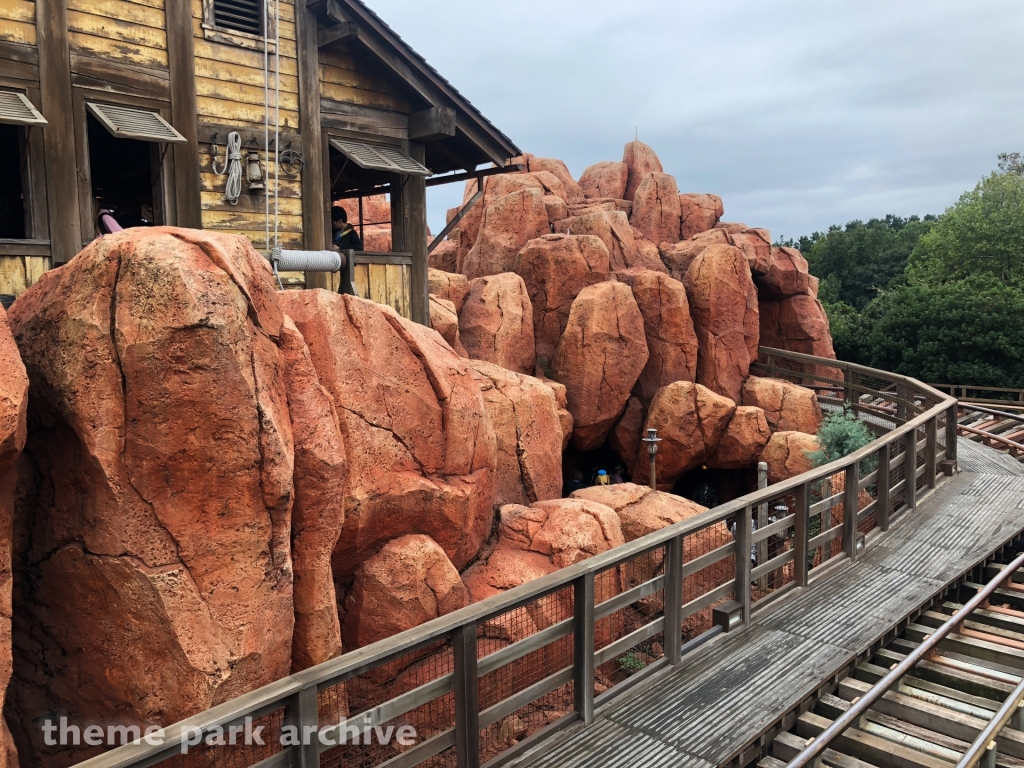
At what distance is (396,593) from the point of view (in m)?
6.98

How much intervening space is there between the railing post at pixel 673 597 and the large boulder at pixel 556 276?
48.4 feet

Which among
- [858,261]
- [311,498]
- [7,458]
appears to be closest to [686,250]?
[311,498]

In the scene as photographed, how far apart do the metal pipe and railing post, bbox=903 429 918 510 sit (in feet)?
5.27

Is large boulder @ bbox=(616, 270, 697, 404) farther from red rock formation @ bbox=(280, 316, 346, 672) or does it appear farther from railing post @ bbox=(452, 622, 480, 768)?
railing post @ bbox=(452, 622, 480, 768)

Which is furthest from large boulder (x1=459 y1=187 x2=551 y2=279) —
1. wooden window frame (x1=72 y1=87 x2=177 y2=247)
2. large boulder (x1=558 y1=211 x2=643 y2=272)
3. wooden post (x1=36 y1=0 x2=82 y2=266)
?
wooden post (x1=36 y1=0 x2=82 y2=266)

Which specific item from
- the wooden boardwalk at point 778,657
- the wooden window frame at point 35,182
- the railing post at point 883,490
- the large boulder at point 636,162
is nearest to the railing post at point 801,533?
the wooden boardwalk at point 778,657

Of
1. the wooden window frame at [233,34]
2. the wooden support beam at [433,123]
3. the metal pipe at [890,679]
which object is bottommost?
the metal pipe at [890,679]

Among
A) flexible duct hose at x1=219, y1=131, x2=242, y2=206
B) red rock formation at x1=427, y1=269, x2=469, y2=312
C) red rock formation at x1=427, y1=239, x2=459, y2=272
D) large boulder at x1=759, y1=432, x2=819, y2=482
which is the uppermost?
flexible duct hose at x1=219, y1=131, x2=242, y2=206

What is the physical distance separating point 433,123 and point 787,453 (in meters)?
10.9

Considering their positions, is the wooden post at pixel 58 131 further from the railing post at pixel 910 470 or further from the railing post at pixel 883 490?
the railing post at pixel 910 470

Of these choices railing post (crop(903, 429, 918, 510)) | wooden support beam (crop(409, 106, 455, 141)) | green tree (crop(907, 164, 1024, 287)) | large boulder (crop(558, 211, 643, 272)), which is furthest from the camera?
green tree (crop(907, 164, 1024, 287))

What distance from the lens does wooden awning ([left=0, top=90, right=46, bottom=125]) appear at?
760 cm

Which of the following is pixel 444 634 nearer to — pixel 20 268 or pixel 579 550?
pixel 579 550

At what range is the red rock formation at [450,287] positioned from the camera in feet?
59.6
